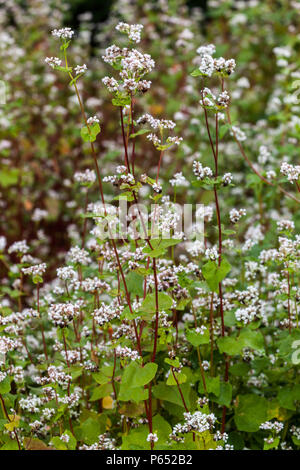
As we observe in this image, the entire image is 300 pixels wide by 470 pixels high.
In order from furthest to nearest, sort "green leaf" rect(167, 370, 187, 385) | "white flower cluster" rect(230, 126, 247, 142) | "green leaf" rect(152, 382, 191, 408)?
"white flower cluster" rect(230, 126, 247, 142) < "green leaf" rect(152, 382, 191, 408) < "green leaf" rect(167, 370, 187, 385)

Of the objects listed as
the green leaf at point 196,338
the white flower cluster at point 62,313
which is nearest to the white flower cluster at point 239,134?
the green leaf at point 196,338

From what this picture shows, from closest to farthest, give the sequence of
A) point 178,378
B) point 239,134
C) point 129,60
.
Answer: point 129,60, point 178,378, point 239,134

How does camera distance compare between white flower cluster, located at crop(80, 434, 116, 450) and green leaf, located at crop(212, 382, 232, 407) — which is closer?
white flower cluster, located at crop(80, 434, 116, 450)

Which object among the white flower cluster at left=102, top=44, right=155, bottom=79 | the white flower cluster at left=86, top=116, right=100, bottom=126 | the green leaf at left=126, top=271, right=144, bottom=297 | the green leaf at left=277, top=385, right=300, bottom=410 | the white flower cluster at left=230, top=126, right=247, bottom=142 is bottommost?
the green leaf at left=277, top=385, right=300, bottom=410

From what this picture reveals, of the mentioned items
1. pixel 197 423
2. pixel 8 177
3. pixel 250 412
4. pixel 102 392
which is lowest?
pixel 197 423

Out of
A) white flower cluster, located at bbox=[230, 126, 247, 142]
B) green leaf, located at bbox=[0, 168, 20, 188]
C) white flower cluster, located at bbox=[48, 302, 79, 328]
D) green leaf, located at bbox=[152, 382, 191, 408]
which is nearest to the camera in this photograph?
white flower cluster, located at bbox=[48, 302, 79, 328]

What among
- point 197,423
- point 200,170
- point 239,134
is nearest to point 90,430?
point 197,423

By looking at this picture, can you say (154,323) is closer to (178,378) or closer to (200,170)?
(178,378)

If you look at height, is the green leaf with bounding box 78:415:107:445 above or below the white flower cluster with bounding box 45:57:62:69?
below

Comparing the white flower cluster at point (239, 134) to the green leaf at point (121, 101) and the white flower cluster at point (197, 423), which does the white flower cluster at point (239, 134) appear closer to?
the green leaf at point (121, 101)

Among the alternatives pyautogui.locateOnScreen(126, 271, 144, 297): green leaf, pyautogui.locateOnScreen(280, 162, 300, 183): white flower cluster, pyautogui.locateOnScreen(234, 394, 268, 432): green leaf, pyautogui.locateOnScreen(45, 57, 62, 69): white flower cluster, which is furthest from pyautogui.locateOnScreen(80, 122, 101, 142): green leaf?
pyautogui.locateOnScreen(234, 394, 268, 432): green leaf

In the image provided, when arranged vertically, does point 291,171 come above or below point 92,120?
below

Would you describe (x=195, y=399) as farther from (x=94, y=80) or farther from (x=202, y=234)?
(x=94, y=80)

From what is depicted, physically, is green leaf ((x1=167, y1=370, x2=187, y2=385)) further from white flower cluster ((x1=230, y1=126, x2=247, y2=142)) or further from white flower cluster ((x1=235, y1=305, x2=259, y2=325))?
white flower cluster ((x1=230, y1=126, x2=247, y2=142))
